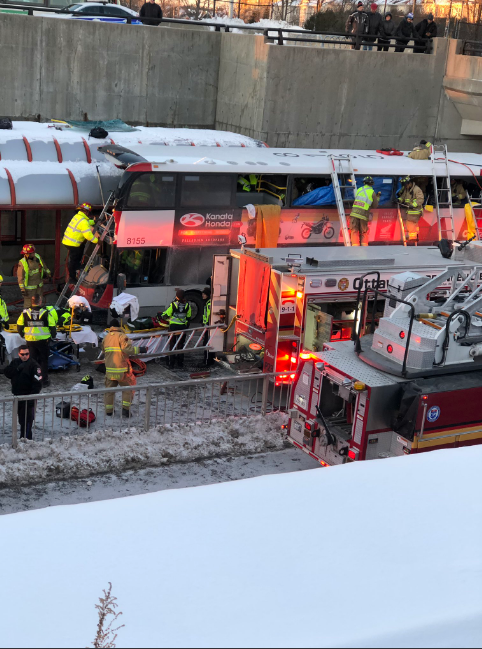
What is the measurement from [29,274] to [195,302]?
3.21 m

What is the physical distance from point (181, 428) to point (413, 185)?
30.5ft

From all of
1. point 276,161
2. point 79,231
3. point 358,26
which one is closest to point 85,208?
point 79,231

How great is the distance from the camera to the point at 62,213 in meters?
19.8

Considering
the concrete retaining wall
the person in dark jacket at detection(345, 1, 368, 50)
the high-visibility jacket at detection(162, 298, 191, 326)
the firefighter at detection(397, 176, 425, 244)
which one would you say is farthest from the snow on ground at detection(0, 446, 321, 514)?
the person in dark jacket at detection(345, 1, 368, 50)

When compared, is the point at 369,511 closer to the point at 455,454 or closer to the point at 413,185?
the point at 455,454

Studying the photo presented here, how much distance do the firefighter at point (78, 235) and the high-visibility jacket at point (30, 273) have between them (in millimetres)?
992

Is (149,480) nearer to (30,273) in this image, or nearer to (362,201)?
(30,273)

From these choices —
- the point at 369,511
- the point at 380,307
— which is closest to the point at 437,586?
the point at 369,511

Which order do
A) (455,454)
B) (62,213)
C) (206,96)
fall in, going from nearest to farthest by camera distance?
1. (455,454)
2. (62,213)
3. (206,96)

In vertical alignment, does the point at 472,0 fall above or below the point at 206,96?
above

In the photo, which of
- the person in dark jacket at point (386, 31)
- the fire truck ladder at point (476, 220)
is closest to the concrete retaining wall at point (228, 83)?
the person in dark jacket at point (386, 31)

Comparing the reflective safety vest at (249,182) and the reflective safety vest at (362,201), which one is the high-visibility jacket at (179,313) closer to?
the reflective safety vest at (249,182)

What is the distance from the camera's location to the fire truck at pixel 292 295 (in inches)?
511

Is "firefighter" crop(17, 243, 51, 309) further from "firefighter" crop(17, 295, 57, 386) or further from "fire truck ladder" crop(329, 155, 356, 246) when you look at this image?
"fire truck ladder" crop(329, 155, 356, 246)
